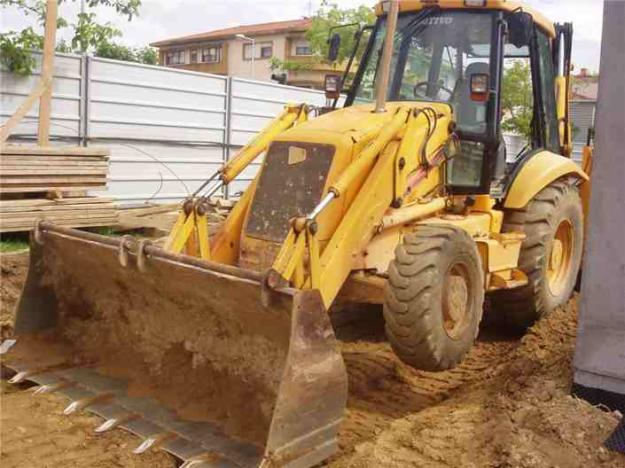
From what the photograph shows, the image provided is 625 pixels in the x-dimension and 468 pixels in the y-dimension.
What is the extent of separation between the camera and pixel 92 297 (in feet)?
16.4

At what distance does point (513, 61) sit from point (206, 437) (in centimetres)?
417

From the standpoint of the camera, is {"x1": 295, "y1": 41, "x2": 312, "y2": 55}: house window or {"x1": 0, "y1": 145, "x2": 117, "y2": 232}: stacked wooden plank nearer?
{"x1": 0, "y1": 145, "x2": 117, "y2": 232}: stacked wooden plank

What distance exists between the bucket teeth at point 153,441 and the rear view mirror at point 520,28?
3.88m

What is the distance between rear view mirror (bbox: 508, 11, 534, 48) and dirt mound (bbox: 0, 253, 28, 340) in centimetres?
472

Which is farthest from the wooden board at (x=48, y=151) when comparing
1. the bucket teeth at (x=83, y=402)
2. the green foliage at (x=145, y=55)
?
the green foliage at (x=145, y=55)

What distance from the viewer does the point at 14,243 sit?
322 inches

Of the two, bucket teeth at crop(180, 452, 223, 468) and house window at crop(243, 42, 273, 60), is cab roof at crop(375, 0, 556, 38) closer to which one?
bucket teeth at crop(180, 452, 223, 468)

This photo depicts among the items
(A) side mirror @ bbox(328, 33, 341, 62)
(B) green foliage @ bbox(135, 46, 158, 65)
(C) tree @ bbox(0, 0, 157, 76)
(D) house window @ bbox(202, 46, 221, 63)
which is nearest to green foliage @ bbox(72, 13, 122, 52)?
(C) tree @ bbox(0, 0, 157, 76)

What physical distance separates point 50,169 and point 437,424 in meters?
6.00

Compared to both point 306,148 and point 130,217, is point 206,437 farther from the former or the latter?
point 130,217

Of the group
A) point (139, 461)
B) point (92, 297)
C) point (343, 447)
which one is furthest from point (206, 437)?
point (92, 297)

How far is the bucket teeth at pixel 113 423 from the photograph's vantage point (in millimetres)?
4064

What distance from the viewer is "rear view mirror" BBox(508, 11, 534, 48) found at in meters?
5.59

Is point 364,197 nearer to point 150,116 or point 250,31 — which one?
point 150,116
